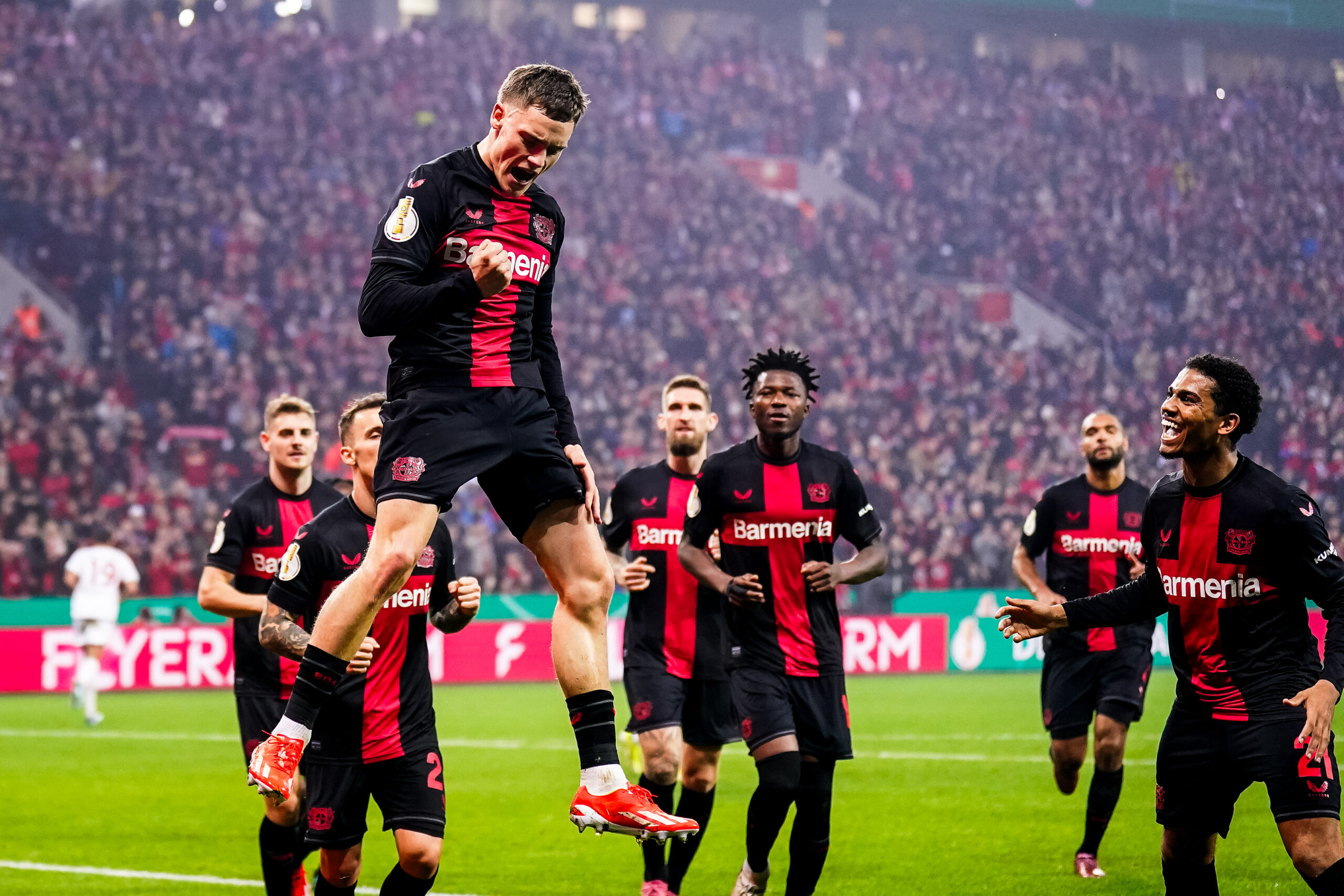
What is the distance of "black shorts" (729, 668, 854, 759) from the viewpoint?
7.30 meters

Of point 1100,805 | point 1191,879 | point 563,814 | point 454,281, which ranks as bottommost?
point 563,814

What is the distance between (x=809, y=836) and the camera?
7152mm

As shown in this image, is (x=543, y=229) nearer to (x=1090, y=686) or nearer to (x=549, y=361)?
(x=549, y=361)

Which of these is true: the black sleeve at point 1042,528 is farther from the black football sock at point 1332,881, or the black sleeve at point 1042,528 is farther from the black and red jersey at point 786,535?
the black football sock at point 1332,881

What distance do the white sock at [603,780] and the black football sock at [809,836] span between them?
2591 mm

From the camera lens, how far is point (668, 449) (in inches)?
358

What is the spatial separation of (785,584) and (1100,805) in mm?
2701

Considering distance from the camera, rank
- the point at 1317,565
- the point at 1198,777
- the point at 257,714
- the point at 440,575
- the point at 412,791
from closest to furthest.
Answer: the point at 1317,565, the point at 1198,777, the point at 412,791, the point at 440,575, the point at 257,714

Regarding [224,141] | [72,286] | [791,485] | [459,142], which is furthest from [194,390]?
[791,485]

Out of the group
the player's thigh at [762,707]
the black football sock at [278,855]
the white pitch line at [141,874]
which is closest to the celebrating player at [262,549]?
the black football sock at [278,855]

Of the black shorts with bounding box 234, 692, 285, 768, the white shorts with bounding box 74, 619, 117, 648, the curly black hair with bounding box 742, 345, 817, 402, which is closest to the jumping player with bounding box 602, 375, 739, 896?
the curly black hair with bounding box 742, 345, 817, 402

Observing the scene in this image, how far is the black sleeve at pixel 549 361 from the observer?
4980 mm

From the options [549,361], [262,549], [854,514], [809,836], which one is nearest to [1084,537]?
[854,514]

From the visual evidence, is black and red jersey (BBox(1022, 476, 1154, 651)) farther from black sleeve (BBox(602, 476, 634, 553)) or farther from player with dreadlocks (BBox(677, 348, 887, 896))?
black sleeve (BBox(602, 476, 634, 553))
